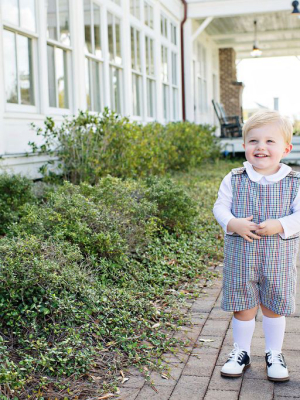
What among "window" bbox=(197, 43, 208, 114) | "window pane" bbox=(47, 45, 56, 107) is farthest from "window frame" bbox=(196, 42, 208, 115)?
"window pane" bbox=(47, 45, 56, 107)

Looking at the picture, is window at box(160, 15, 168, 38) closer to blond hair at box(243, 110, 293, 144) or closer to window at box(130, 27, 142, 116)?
window at box(130, 27, 142, 116)

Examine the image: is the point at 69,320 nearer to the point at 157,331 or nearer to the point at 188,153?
the point at 157,331

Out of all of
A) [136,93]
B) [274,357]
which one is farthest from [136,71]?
[274,357]

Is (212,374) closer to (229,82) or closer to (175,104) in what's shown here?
(175,104)

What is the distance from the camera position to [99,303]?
3.15 meters

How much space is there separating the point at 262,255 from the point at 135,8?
8885mm

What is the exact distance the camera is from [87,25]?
26.2ft

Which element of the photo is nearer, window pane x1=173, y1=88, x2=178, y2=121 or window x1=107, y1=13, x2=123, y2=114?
window x1=107, y1=13, x2=123, y2=114

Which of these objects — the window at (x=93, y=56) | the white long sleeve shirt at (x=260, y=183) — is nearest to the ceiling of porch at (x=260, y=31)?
the window at (x=93, y=56)

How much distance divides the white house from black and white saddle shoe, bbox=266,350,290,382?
3.90 meters

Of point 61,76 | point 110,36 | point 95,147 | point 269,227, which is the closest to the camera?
point 269,227

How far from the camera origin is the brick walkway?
A: 2.42 meters

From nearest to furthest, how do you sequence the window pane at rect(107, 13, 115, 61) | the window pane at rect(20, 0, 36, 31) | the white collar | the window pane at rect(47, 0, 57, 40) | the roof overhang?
the white collar, the window pane at rect(20, 0, 36, 31), the window pane at rect(47, 0, 57, 40), the window pane at rect(107, 13, 115, 61), the roof overhang

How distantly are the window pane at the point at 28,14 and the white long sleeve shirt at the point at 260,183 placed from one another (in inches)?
170
